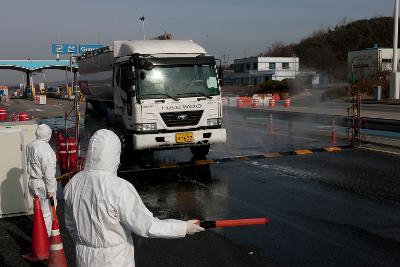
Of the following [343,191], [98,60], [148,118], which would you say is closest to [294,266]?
[343,191]

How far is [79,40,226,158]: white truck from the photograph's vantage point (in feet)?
37.8

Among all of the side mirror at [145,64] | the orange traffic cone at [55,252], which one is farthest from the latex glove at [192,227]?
the side mirror at [145,64]

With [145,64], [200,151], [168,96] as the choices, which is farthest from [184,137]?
[145,64]

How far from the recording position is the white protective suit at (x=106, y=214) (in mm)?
2986

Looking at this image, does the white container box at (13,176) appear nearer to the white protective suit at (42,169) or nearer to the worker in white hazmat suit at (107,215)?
the white protective suit at (42,169)

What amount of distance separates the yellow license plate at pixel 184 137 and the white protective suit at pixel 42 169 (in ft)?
17.8

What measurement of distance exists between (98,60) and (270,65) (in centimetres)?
9399

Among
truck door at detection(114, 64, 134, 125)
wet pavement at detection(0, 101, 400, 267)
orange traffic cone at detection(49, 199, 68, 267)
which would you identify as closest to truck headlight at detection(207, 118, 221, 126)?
wet pavement at detection(0, 101, 400, 267)

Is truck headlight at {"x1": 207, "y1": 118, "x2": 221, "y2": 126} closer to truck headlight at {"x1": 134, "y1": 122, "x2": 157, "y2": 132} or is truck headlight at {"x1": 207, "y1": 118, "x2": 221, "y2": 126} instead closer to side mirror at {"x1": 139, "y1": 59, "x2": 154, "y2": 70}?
truck headlight at {"x1": 134, "y1": 122, "x2": 157, "y2": 132}

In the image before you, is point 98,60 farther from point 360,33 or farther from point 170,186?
point 360,33

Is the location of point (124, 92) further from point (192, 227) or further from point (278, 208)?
point (192, 227)

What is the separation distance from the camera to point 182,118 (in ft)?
38.4

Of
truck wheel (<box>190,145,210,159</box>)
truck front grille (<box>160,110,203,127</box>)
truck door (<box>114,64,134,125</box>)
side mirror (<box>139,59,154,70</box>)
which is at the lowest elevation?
truck wheel (<box>190,145,210,159</box>)

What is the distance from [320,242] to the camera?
20.1 ft
